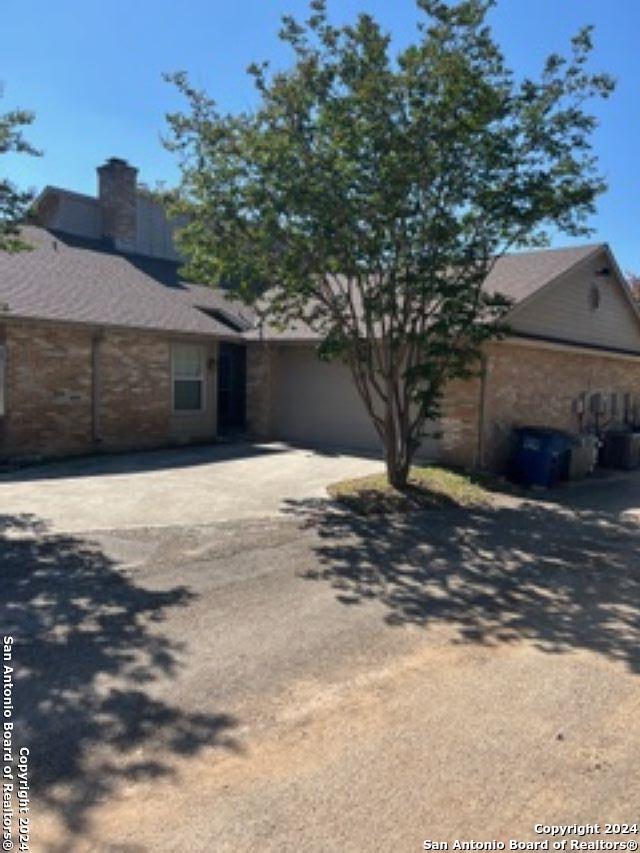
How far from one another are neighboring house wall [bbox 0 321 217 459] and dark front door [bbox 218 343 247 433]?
2.41 metres

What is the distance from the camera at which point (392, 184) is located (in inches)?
374

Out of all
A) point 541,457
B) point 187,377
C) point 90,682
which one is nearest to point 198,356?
point 187,377

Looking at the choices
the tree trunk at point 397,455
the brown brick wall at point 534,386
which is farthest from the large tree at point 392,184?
the brown brick wall at point 534,386

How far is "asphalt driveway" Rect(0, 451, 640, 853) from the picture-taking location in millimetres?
3242

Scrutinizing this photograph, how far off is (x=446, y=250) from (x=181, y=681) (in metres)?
7.87

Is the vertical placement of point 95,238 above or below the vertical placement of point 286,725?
above

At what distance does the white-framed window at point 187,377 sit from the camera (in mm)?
16547

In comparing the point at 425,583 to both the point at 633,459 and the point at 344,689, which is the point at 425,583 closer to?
the point at 344,689

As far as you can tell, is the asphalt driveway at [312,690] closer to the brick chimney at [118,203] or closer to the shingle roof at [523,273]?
the shingle roof at [523,273]

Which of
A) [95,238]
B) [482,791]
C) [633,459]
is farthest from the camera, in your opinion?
[95,238]

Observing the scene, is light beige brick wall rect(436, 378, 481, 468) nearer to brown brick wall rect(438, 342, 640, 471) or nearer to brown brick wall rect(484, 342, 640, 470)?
brown brick wall rect(438, 342, 640, 471)

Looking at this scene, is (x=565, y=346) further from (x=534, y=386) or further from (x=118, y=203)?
(x=118, y=203)

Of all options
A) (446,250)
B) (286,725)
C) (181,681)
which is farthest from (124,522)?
(446,250)

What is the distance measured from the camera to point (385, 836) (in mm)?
3057
